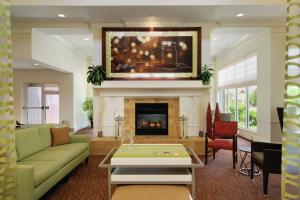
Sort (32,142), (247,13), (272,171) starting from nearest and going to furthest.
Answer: (272,171) < (32,142) < (247,13)

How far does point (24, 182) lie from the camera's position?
2.35 meters

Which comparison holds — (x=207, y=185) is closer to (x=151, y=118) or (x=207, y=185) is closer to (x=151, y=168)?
(x=151, y=168)

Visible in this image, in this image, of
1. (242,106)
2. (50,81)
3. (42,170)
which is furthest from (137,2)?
(50,81)

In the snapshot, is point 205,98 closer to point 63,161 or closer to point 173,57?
point 173,57

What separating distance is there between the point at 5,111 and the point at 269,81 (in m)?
6.03

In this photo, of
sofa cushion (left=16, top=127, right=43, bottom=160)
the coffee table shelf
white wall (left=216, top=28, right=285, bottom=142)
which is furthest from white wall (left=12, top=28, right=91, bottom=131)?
white wall (left=216, top=28, right=285, bottom=142)

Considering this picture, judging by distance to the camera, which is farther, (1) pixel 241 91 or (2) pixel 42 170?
(1) pixel 241 91

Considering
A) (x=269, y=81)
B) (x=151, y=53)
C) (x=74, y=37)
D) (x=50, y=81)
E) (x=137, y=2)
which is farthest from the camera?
(x=50, y=81)

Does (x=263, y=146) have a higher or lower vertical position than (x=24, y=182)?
higher

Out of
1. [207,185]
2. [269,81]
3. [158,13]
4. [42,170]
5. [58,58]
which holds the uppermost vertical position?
[158,13]

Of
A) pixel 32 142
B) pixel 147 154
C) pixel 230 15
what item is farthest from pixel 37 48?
pixel 230 15

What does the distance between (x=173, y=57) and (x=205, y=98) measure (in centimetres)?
140

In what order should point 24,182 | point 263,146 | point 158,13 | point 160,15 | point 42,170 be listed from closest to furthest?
1. point 24,182
2. point 42,170
3. point 263,146
4. point 158,13
5. point 160,15

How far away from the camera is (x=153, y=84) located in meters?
5.36
